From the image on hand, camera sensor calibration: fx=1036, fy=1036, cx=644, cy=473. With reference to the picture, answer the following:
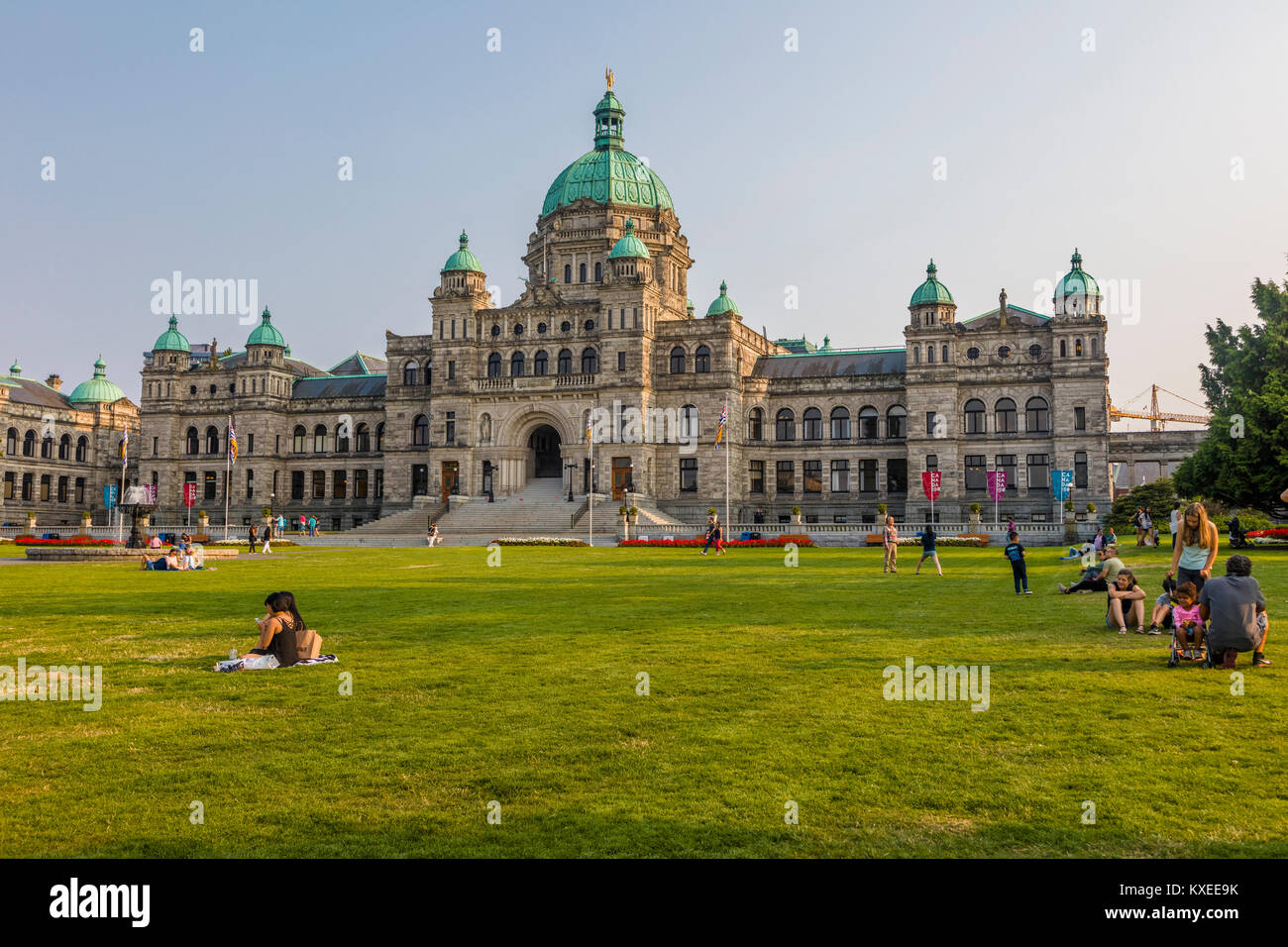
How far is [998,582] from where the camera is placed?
88.9 ft

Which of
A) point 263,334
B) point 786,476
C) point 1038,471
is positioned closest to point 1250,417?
point 1038,471

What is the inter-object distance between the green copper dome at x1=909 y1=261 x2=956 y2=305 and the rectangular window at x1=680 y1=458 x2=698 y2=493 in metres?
18.9

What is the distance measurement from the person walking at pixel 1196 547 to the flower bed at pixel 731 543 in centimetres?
3600

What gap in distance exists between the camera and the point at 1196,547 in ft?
49.7

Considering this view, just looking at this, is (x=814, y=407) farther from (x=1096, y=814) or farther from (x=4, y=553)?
(x=1096, y=814)

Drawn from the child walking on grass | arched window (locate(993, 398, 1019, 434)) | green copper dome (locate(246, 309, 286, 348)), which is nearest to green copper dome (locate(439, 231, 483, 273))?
green copper dome (locate(246, 309, 286, 348))

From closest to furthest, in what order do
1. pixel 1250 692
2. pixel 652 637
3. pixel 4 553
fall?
pixel 1250 692, pixel 652 637, pixel 4 553

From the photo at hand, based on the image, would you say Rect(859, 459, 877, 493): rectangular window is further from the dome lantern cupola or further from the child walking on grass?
the child walking on grass

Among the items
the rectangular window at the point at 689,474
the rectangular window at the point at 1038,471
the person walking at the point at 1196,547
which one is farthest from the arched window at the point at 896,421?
the person walking at the point at 1196,547

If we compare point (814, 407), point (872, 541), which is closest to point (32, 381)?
point (814, 407)

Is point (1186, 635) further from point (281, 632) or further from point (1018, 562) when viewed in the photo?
point (281, 632)

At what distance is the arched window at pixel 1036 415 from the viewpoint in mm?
70375

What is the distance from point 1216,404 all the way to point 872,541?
55.4 ft

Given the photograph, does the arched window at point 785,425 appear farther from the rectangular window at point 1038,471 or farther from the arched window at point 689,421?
the rectangular window at point 1038,471
